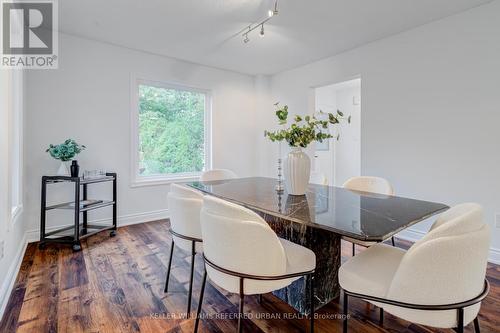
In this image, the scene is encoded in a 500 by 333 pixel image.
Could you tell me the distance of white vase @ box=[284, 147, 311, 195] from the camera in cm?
184

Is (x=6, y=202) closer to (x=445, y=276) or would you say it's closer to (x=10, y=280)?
(x=10, y=280)

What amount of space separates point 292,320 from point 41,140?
3.30m

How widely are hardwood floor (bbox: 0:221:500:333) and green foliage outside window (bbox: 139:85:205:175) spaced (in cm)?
175

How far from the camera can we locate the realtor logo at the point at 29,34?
211 centimetres

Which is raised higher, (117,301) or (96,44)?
(96,44)

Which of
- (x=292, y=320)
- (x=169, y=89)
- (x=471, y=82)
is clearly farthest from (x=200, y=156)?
(x=471, y=82)

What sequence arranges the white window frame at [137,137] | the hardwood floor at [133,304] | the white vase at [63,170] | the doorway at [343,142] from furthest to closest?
the doorway at [343,142], the white window frame at [137,137], the white vase at [63,170], the hardwood floor at [133,304]

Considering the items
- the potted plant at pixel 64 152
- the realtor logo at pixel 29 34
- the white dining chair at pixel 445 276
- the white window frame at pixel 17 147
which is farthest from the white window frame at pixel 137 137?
the white dining chair at pixel 445 276

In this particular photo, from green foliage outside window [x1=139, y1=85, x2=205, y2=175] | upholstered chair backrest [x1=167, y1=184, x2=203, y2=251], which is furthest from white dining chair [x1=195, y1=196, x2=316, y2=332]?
green foliage outside window [x1=139, y1=85, x2=205, y2=175]

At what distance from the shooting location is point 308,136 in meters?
1.88

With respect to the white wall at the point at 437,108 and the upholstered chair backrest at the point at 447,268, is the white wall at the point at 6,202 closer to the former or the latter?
the upholstered chair backrest at the point at 447,268

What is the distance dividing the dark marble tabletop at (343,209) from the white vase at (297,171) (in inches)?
2.8

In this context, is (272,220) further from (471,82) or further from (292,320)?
(471,82)

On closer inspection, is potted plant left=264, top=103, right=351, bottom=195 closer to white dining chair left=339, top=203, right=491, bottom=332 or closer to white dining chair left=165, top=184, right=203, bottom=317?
white dining chair left=165, top=184, right=203, bottom=317
